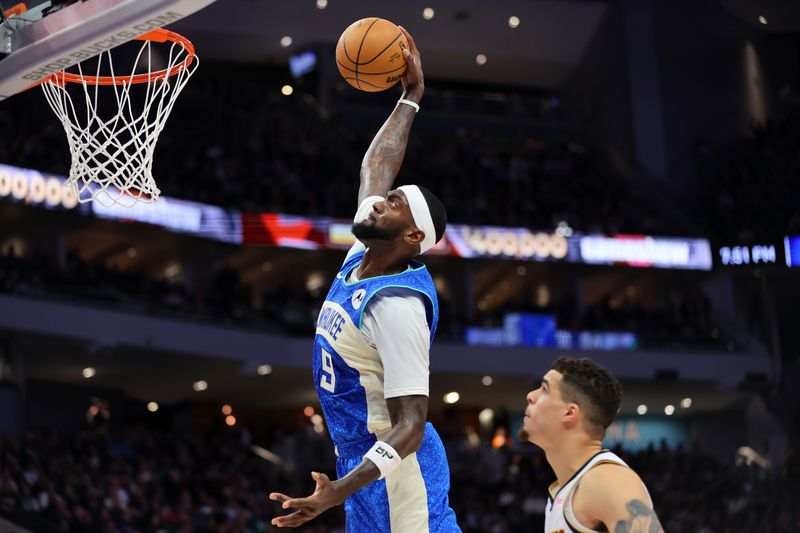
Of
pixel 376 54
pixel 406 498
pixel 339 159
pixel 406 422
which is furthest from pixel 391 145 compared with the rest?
pixel 339 159

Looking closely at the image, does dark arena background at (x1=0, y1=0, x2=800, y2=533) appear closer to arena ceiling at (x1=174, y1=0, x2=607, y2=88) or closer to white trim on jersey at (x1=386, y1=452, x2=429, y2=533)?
arena ceiling at (x1=174, y1=0, x2=607, y2=88)

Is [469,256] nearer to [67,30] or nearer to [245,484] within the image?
[245,484]

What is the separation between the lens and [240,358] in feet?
74.2

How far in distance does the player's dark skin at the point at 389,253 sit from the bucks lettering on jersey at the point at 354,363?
0.32 feet

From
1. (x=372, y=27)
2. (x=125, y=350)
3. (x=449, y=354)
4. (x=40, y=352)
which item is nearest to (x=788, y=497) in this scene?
(x=449, y=354)

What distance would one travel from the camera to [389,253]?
3.99 metres

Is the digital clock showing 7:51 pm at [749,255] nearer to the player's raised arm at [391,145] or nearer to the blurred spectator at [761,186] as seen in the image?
the blurred spectator at [761,186]

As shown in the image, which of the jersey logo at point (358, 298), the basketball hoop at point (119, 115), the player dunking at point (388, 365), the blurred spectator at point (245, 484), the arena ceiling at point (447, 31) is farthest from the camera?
the arena ceiling at point (447, 31)

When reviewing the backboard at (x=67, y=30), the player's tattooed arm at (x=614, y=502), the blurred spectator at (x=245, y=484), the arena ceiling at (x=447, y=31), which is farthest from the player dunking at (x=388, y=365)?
the arena ceiling at (x=447, y=31)

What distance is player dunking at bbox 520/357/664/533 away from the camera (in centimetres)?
323

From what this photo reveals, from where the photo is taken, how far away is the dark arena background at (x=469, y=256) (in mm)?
20422

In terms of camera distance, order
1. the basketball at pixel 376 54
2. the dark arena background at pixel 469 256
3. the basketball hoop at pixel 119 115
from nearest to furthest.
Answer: the basketball at pixel 376 54, the basketball hoop at pixel 119 115, the dark arena background at pixel 469 256

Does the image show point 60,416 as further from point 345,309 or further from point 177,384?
point 345,309

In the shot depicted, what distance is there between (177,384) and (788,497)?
1288cm
